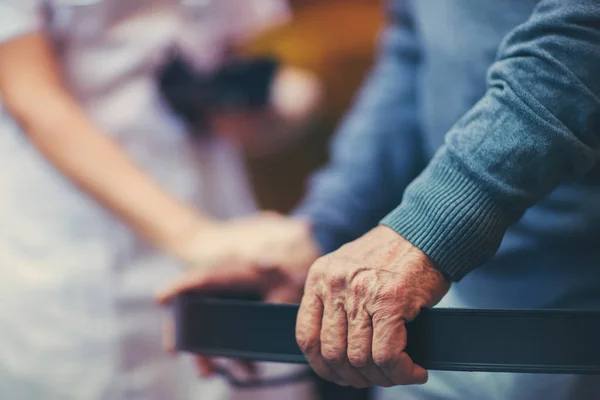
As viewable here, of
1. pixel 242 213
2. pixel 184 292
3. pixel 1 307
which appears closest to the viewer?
pixel 184 292

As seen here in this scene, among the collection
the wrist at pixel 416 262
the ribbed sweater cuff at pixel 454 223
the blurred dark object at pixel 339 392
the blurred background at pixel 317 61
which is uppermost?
the ribbed sweater cuff at pixel 454 223

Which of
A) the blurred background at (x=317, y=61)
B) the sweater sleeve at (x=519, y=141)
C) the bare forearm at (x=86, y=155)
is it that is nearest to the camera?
the sweater sleeve at (x=519, y=141)

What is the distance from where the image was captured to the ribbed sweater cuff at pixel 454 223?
34 centimetres

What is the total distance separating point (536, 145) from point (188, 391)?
0.54 metres

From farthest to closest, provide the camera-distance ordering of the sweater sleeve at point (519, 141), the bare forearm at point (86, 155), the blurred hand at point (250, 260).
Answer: the bare forearm at point (86, 155) → the blurred hand at point (250, 260) → the sweater sleeve at point (519, 141)

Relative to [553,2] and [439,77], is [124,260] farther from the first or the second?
[553,2]

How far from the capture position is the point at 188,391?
2.42 feet

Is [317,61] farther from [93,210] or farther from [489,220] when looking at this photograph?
[489,220]

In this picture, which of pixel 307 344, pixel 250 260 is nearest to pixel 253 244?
pixel 250 260

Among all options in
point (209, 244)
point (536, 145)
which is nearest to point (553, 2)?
point (536, 145)

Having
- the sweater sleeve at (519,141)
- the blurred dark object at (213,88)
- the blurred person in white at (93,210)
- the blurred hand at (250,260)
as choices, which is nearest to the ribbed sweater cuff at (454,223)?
the sweater sleeve at (519,141)

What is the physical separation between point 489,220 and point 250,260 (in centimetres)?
29

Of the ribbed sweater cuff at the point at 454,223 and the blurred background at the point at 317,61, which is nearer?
the ribbed sweater cuff at the point at 454,223

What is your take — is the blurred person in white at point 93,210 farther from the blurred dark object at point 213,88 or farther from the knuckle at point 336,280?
the knuckle at point 336,280
